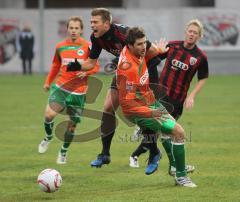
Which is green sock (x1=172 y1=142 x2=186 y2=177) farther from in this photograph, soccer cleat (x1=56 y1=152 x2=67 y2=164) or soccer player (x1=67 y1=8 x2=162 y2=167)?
soccer cleat (x1=56 y1=152 x2=67 y2=164)

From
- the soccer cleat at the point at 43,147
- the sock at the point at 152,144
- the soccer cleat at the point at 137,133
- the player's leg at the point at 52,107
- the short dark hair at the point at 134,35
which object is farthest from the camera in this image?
the soccer cleat at the point at 43,147

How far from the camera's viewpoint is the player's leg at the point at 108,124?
34.1ft

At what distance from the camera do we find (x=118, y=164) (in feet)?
37.6

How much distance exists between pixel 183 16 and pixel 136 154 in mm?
24377

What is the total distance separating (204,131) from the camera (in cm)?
1551

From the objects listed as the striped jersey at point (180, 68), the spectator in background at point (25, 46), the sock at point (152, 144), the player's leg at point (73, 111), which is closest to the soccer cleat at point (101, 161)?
Answer: the sock at point (152, 144)

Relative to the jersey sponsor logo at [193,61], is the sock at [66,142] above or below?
below

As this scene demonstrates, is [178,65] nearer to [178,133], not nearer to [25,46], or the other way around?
A: [178,133]

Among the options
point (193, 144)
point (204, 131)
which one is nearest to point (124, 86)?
point (193, 144)

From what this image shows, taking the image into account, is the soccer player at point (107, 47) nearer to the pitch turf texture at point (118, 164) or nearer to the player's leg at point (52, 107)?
the pitch turf texture at point (118, 164)

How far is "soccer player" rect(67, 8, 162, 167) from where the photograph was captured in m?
9.74

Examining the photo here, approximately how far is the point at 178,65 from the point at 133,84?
1636 mm

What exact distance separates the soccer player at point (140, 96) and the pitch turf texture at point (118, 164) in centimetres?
69

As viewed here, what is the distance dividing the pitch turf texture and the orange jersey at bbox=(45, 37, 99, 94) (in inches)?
46.7
